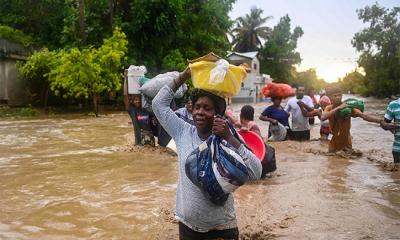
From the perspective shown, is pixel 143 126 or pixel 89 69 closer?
pixel 143 126

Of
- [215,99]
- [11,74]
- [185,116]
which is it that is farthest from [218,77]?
[11,74]

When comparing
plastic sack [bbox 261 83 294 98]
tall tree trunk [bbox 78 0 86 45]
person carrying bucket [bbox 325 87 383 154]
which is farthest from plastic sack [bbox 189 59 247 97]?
tall tree trunk [bbox 78 0 86 45]

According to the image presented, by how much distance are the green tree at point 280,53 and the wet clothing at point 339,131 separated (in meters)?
52.6

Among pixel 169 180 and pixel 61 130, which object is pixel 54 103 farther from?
pixel 169 180

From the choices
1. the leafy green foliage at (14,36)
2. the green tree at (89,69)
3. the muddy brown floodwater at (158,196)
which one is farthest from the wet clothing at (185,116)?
the leafy green foliage at (14,36)

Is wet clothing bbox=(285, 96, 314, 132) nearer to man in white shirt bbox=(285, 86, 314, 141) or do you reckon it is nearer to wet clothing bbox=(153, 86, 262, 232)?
man in white shirt bbox=(285, 86, 314, 141)

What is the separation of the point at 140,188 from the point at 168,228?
1.78m

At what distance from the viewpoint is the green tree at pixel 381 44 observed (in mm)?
44750

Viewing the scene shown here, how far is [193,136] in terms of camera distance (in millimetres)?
2750

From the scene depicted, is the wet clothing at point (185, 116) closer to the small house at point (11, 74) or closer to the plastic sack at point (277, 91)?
the plastic sack at point (277, 91)

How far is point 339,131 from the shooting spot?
7871 millimetres

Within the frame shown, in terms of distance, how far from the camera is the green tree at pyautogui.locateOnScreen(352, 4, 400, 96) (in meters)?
44.8

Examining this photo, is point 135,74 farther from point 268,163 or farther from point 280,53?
point 280,53

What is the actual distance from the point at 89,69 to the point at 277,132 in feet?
39.3
